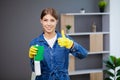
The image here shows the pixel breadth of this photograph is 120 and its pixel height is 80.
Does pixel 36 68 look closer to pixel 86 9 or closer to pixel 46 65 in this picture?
pixel 46 65

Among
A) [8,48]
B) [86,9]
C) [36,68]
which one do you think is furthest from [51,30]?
[86,9]

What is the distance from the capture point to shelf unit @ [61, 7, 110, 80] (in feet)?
12.4

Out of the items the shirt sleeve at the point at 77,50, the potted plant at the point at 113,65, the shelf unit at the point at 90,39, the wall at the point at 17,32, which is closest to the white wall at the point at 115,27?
the shelf unit at the point at 90,39

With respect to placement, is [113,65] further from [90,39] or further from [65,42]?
[65,42]

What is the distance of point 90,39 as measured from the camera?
3.82 meters

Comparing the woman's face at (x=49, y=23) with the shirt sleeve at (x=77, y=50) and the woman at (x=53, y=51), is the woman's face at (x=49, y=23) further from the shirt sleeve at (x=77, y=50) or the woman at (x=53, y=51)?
the shirt sleeve at (x=77, y=50)

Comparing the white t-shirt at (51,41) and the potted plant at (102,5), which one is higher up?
the potted plant at (102,5)

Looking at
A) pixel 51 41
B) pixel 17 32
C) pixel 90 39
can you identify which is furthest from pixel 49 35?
pixel 90 39

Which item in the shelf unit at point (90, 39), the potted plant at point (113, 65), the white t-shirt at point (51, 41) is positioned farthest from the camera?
the shelf unit at point (90, 39)

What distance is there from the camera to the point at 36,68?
5.01ft

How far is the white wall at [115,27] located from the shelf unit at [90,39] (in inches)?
3.2

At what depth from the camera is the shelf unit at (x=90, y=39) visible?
379cm

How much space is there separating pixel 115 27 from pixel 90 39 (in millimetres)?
505

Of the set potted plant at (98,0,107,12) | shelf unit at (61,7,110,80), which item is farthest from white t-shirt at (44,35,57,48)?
potted plant at (98,0,107,12)
